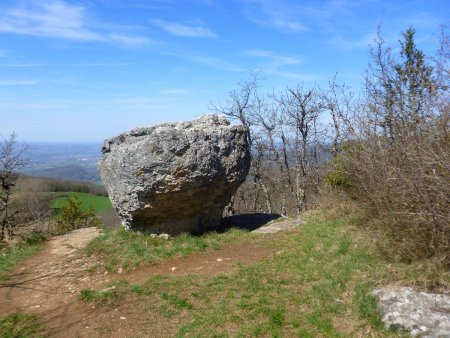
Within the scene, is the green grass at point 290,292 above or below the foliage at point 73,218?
above

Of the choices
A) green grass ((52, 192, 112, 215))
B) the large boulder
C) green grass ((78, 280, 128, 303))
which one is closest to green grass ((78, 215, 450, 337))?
green grass ((78, 280, 128, 303))

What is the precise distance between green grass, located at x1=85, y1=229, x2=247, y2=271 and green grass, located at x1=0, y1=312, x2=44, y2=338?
6.28ft

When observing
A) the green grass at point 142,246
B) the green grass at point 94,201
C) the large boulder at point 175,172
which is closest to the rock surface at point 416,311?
the green grass at point 142,246

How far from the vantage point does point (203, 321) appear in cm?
530

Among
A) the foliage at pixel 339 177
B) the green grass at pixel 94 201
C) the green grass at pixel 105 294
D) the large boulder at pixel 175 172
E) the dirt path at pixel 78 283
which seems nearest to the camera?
the dirt path at pixel 78 283

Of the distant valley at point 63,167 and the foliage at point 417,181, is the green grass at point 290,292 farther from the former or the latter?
the distant valley at point 63,167

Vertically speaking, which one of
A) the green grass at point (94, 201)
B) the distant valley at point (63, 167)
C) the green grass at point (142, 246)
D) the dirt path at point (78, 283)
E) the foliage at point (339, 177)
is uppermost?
the foliage at point (339, 177)

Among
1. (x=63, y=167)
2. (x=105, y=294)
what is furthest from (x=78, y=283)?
(x=63, y=167)

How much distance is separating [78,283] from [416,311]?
5882mm

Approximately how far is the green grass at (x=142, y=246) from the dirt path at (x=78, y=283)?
0.24 metres

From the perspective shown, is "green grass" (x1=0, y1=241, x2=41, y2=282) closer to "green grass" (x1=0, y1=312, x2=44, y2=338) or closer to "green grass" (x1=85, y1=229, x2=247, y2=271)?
"green grass" (x1=85, y1=229, x2=247, y2=271)

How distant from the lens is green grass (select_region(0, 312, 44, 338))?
5.70m

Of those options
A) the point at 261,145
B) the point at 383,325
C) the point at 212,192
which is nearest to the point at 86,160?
the point at 261,145

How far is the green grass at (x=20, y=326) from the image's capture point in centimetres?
570
